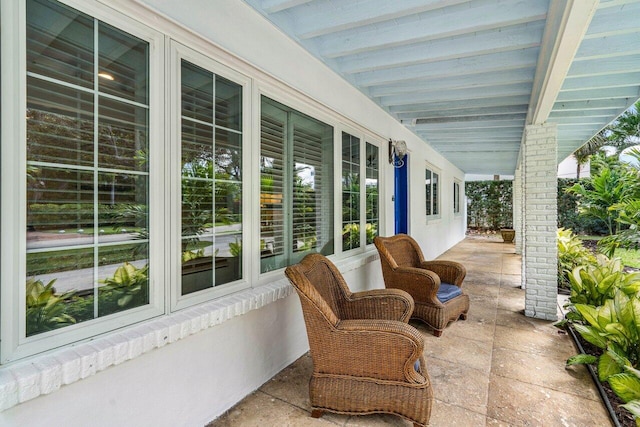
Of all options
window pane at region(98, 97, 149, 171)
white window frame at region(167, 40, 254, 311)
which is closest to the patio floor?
white window frame at region(167, 40, 254, 311)

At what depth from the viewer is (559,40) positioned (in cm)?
202

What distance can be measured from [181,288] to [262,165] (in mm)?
1106

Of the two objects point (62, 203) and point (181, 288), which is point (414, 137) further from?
point (62, 203)

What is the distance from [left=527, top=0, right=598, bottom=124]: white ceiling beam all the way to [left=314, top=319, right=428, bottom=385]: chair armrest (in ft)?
6.39

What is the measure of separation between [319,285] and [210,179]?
111cm

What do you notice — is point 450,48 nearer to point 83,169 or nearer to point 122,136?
point 122,136

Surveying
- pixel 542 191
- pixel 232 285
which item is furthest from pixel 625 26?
pixel 232 285

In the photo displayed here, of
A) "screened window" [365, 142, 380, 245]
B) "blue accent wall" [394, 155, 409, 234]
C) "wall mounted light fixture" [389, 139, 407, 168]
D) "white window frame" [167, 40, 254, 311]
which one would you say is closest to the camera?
"white window frame" [167, 40, 254, 311]

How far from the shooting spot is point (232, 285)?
221 cm

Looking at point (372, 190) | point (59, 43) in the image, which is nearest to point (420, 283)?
point (372, 190)

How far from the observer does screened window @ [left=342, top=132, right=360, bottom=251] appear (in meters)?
3.71

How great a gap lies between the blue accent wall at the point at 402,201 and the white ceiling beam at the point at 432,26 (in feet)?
10.2

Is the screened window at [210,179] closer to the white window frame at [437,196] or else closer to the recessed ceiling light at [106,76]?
the recessed ceiling light at [106,76]

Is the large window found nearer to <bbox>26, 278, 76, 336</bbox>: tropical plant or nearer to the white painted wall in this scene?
the white painted wall
